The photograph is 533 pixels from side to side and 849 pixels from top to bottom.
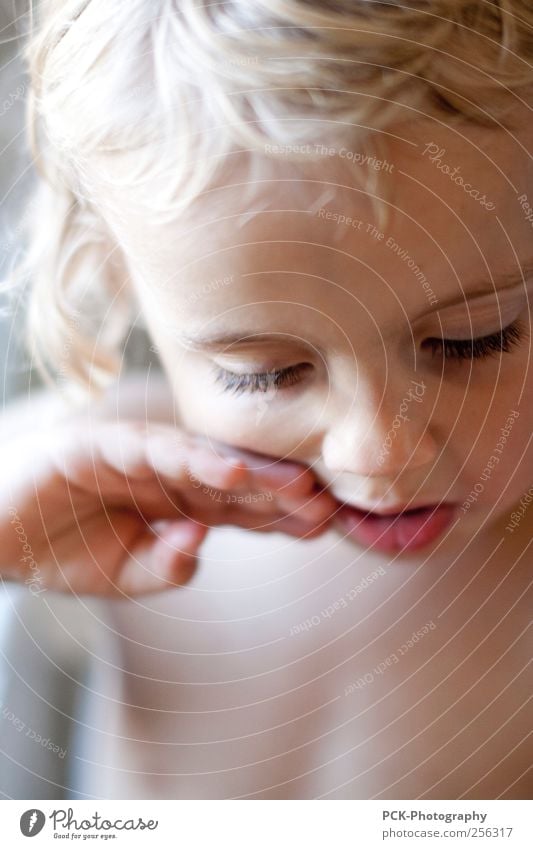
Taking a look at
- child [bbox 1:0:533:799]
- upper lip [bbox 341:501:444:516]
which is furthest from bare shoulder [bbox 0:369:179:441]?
upper lip [bbox 341:501:444:516]

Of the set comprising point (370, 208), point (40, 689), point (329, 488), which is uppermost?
point (370, 208)

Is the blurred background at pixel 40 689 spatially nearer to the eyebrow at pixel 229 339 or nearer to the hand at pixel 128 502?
the hand at pixel 128 502

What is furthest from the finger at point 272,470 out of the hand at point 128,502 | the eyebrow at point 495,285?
the eyebrow at point 495,285

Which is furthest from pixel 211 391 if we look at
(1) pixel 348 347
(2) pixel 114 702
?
(2) pixel 114 702

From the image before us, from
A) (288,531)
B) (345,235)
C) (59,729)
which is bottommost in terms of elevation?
(59,729)

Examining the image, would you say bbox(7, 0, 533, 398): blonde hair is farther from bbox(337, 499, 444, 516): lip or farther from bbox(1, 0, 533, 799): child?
bbox(337, 499, 444, 516): lip

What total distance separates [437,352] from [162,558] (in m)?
0.18

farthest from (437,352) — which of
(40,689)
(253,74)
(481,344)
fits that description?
(40,689)

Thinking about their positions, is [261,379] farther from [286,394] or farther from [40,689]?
[40,689]

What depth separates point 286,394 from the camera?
44cm

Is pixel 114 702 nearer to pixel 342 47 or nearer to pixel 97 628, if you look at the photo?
pixel 97 628

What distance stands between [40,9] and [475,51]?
0.70ft

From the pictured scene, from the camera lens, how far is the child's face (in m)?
0.41

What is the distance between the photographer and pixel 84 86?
0.43 meters
